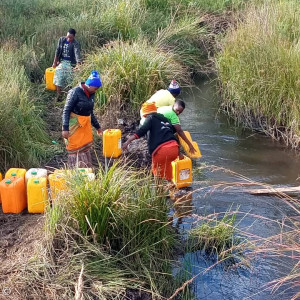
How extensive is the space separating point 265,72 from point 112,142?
3.47 meters

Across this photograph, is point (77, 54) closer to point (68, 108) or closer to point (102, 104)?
point (102, 104)

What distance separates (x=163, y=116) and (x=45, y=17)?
9390mm

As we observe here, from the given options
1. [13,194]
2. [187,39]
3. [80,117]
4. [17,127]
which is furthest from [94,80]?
[187,39]

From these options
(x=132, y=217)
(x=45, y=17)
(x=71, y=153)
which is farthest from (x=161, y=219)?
(x=45, y=17)

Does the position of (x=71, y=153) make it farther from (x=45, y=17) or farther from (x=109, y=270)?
(x=45, y=17)

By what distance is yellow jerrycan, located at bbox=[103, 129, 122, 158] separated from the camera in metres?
7.93

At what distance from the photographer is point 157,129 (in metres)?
6.98

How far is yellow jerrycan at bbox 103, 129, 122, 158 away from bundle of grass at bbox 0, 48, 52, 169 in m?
0.91

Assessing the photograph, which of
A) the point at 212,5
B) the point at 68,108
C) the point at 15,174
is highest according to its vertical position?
the point at 212,5

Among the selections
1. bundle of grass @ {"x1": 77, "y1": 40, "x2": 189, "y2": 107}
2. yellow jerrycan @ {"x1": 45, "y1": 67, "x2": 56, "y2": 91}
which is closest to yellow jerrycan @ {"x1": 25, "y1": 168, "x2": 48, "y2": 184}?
bundle of grass @ {"x1": 77, "y1": 40, "x2": 189, "y2": 107}

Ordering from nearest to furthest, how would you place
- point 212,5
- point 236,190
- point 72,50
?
point 236,190
point 72,50
point 212,5

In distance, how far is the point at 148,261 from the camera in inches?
203

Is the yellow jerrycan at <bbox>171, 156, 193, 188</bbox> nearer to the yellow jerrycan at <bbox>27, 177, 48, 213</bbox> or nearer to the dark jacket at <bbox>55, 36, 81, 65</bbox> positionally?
the yellow jerrycan at <bbox>27, 177, 48, 213</bbox>

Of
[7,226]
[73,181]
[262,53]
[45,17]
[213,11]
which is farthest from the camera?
[213,11]
